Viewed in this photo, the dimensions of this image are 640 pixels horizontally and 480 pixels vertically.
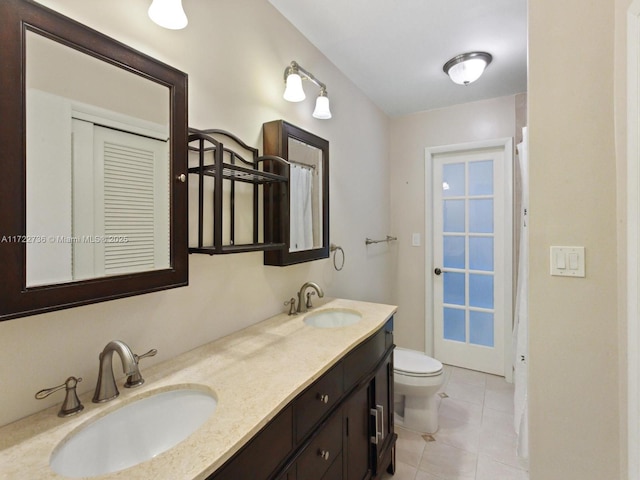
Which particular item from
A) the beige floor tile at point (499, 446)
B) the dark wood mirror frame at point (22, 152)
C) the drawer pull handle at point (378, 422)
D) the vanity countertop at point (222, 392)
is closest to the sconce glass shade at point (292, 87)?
the dark wood mirror frame at point (22, 152)

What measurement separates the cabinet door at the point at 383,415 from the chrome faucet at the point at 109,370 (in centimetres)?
109

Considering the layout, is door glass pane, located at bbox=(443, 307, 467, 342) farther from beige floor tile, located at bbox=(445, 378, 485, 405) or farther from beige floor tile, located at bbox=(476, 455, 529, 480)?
beige floor tile, located at bbox=(476, 455, 529, 480)

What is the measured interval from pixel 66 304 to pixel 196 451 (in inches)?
19.9

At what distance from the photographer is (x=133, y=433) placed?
2.81 ft

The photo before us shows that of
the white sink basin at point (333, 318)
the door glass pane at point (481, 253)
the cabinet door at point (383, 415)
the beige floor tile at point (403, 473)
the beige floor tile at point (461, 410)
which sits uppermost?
the door glass pane at point (481, 253)

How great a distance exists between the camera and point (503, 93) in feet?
8.97

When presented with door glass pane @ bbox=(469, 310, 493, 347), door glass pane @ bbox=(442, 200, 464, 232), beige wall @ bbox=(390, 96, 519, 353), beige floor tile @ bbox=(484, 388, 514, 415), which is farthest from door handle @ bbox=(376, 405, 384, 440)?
door glass pane @ bbox=(442, 200, 464, 232)

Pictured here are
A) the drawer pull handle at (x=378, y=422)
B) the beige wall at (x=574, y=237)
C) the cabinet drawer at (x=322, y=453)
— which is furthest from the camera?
the drawer pull handle at (x=378, y=422)

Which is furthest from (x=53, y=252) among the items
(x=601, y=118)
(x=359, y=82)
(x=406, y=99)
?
(x=406, y=99)

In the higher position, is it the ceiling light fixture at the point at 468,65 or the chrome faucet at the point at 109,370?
the ceiling light fixture at the point at 468,65

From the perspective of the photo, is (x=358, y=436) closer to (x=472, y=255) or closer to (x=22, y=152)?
(x=22, y=152)

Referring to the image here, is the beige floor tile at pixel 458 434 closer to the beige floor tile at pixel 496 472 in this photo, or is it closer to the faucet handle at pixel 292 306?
the beige floor tile at pixel 496 472

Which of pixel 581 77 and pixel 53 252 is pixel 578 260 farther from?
pixel 53 252

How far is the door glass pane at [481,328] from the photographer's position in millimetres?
2941
